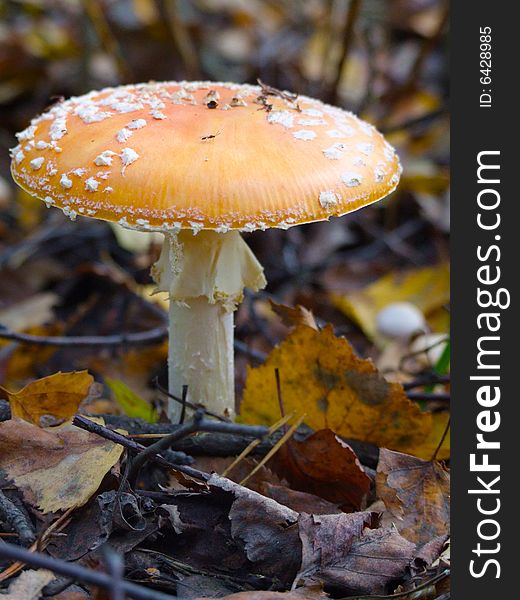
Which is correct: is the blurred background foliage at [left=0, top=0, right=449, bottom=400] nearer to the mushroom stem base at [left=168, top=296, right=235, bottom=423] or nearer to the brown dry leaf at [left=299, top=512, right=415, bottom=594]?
the mushroom stem base at [left=168, top=296, right=235, bottom=423]

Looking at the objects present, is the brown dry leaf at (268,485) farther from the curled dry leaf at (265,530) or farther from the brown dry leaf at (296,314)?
the brown dry leaf at (296,314)

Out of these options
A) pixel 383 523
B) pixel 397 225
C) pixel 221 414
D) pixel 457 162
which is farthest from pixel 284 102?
pixel 397 225

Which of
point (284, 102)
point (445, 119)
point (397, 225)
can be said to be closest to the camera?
point (284, 102)

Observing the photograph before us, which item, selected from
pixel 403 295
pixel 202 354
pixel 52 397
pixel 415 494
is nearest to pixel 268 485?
pixel 415 494

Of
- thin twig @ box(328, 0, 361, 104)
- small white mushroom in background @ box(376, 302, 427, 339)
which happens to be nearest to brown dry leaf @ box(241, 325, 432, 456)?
small white mushroom in background @ box(376, 302, 427, 339)

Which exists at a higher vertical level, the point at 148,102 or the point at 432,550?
the point at 148,102

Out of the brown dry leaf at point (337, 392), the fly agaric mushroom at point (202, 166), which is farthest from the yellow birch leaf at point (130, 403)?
the fly agaric mushroom at point (202, 166)

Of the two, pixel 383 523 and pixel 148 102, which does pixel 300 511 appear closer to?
pixel 383 523
